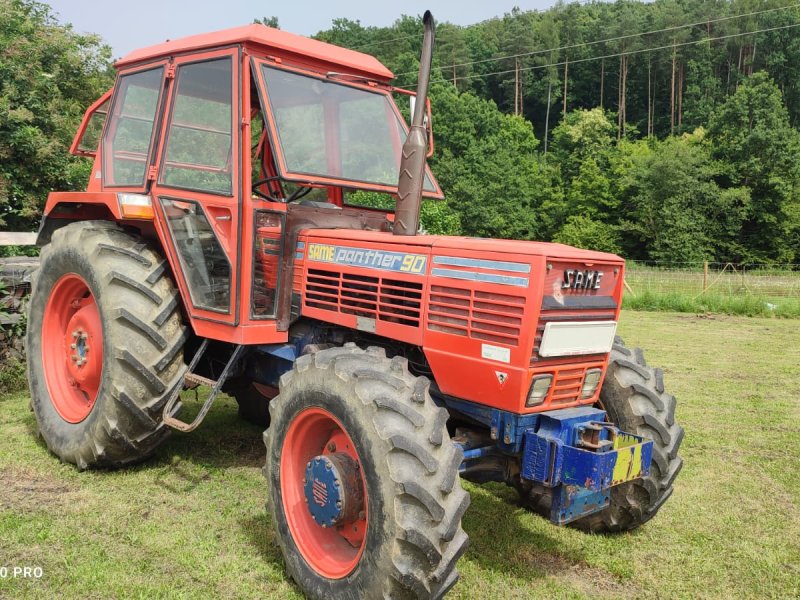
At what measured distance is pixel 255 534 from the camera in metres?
4.00

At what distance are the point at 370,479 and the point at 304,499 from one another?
67 cm

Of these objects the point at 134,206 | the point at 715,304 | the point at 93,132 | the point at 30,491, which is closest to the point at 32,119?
the point at 93,132

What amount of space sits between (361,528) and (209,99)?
277cm

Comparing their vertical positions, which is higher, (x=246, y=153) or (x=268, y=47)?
(x=268, y=47)

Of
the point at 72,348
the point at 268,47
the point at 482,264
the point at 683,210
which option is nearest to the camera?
the point at 482,264

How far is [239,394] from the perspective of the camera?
614 cm

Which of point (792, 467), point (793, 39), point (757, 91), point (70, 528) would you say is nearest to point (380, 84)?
point (70, 528)

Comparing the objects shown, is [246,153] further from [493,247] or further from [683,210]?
[683,210]

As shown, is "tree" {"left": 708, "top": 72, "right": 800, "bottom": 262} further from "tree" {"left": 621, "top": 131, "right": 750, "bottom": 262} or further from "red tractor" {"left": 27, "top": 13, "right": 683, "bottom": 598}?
"red tractor" {"left": 27, "top": 13, "right": 683, "bottom": 598}

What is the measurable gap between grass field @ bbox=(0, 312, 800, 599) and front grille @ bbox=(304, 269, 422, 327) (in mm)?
1352

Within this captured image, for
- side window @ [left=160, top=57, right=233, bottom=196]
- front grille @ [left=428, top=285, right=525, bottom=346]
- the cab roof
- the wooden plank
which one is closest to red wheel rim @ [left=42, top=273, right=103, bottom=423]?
side window @ [left=160, top=57, right=233, bottom=196]

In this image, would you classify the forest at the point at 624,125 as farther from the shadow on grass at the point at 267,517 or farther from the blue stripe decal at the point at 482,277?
the blue stripe decal at the point at 482,277

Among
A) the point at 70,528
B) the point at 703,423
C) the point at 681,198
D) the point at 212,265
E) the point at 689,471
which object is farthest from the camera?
the point at 681,198

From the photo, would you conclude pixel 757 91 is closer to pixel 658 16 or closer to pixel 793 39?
pixel 793 39
